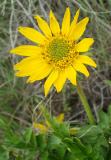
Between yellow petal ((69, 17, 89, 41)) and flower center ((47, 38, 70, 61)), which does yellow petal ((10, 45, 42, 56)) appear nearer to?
flower center ((47, 38, 70, 61))

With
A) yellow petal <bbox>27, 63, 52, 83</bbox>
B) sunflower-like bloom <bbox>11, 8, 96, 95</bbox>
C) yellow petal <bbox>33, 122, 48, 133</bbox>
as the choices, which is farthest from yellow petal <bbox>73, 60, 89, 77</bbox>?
yellow petal <bbox>33, 122, 48, 133</bbox>

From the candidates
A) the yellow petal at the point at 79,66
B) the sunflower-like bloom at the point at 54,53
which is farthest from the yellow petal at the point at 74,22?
the yellow petal at the point at 79,66

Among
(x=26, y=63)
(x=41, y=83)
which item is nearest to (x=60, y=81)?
(x=26, y=63)

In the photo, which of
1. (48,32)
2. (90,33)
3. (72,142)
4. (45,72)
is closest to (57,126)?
(72,142)

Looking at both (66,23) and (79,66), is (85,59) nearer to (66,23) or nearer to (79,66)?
(79,66)

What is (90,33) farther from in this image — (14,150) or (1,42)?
(14,150)

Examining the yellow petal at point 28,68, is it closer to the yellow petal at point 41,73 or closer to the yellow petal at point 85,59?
the yellow petal at point 41,73
